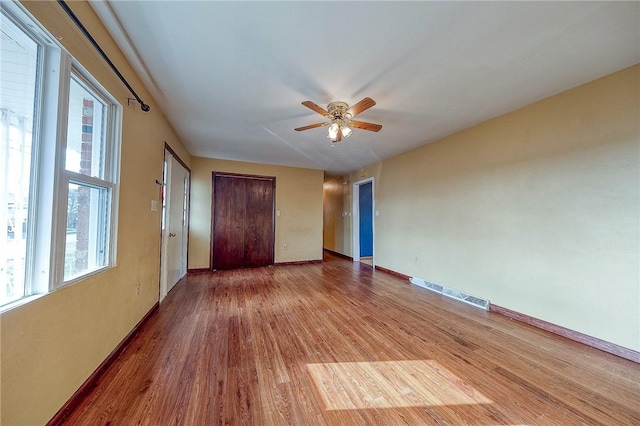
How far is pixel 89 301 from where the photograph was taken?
60.1 inches

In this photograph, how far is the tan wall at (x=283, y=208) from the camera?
4.87 meters

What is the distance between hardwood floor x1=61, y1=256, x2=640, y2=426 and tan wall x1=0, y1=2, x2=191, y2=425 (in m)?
0.24

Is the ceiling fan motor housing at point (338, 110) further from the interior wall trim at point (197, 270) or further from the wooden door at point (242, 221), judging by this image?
the interior wall trim at point (197, 270)

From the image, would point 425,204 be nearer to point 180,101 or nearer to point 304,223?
point 304,223

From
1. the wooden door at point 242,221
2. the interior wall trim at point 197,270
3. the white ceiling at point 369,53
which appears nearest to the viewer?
the white ceiling at point 369,53

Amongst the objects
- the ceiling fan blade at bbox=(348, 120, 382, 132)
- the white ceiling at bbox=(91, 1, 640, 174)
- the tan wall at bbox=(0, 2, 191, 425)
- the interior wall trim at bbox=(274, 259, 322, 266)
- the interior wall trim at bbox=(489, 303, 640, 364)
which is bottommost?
the interior wall trim at bbox=(489, 303, 640, 364)

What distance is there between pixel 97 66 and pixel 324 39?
155cm

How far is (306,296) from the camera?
134 inches

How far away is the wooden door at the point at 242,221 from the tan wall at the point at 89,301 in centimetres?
229

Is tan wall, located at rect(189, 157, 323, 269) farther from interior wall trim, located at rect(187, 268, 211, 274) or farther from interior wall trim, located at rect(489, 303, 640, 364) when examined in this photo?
interior wall trim, located at rect(489, 303, 640, 364)

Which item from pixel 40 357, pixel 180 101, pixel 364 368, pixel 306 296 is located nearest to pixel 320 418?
Answer: pixel 364 368

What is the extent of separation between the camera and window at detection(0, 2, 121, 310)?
1.03 meters

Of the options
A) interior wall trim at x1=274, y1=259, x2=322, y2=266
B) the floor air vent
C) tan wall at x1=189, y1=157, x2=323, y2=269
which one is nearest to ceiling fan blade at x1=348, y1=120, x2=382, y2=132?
the floor air vent

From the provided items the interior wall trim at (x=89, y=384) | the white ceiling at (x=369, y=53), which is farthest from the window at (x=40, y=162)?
the interior wall trim at (x=89, y=384)
